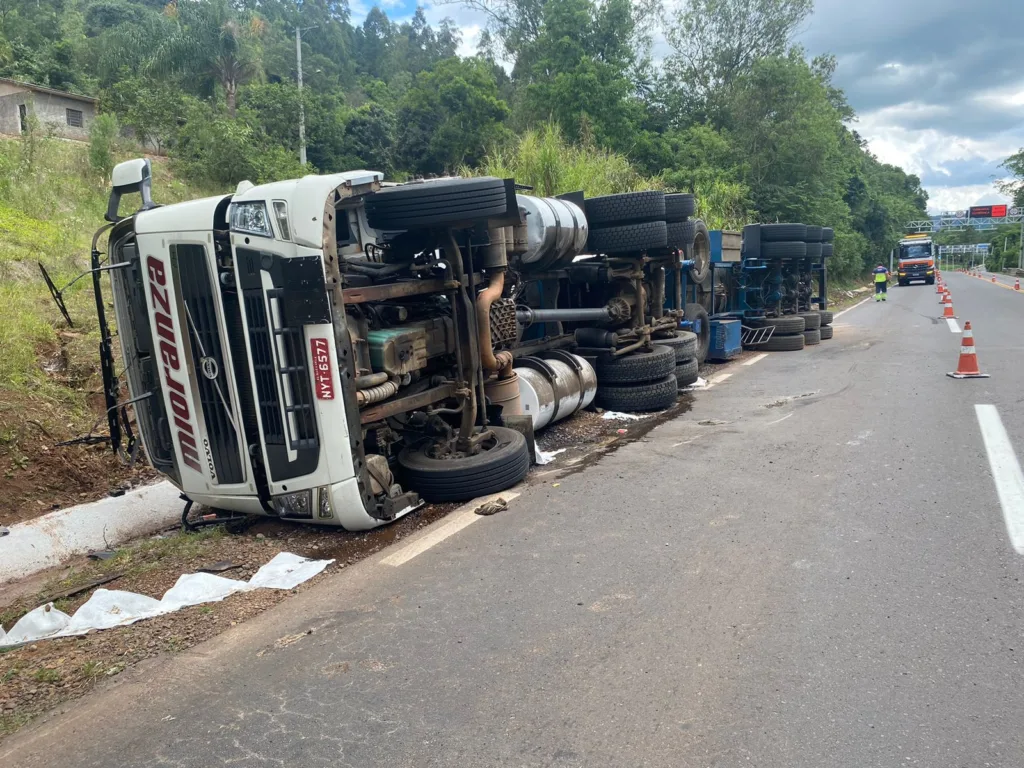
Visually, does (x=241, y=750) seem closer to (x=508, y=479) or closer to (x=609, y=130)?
(x=508, y=479)

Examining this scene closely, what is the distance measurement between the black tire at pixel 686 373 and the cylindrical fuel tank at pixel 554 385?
203 cm

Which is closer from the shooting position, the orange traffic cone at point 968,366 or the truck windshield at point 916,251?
the orange traffic cone at point 968,366

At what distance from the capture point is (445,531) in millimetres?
4684

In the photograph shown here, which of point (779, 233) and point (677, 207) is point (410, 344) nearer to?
point (677, 207)

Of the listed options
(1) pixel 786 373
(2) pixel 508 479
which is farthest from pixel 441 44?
(2) pixel 508 479

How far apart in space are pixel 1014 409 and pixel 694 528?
16.5ft

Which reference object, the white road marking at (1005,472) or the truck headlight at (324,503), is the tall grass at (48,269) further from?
the white road marking at (1005,472)

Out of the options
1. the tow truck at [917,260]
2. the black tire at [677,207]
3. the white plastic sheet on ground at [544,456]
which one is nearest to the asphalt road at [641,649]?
the white plastic sheet on ground at [544,456]

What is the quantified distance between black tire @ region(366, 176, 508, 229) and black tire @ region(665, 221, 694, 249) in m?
4.57

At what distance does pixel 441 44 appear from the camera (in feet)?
261

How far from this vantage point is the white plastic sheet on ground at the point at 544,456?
6.48 metres

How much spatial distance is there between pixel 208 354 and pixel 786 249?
39.4ft

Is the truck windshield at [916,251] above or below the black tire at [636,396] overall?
above

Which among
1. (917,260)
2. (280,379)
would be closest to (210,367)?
(280,379)
